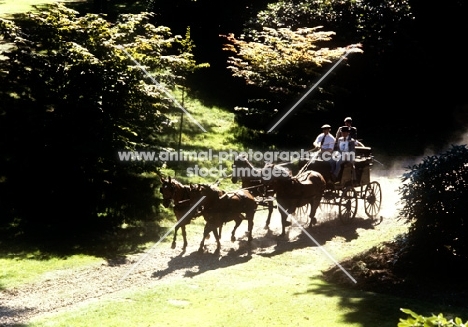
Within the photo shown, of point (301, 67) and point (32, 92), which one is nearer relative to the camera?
point (32, 92)

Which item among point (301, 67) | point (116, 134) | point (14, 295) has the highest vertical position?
point (301, 67)

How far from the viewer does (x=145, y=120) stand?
20547 mm

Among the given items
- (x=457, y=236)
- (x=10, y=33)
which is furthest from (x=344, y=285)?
(x=10, y=33)

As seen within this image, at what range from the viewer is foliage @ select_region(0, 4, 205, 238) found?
19250 millimetres

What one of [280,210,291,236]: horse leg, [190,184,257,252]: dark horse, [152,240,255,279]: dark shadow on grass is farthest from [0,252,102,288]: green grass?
[280,210,291,236]: horse leg

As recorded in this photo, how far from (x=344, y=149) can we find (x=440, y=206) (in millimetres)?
6275

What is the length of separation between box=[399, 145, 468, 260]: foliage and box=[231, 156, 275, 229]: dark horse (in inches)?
218

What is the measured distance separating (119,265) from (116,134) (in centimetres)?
452

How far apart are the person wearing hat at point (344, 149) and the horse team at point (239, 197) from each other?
900mm

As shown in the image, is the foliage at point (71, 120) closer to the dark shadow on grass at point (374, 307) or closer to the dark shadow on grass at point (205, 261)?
the dark shadow on grass at point (205, 261)

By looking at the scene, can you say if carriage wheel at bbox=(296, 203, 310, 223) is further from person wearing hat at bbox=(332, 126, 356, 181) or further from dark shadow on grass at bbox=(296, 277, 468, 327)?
dark shadow on grass at bbox=(296, 277, 468, 327)

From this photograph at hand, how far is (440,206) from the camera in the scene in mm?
14398

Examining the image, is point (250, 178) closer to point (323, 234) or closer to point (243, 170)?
point (243, 170)

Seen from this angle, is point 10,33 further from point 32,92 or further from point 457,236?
point 457,236
